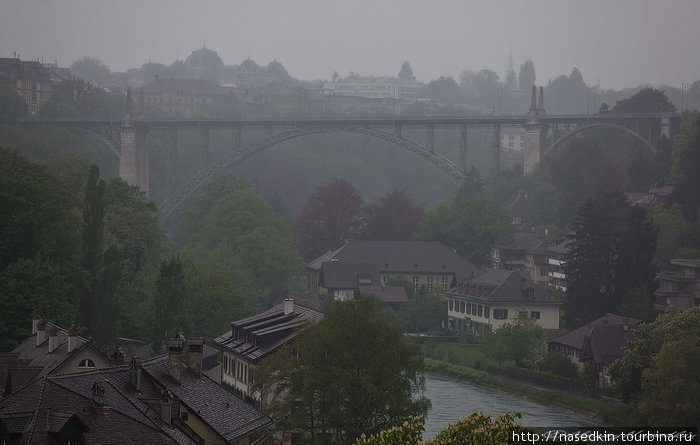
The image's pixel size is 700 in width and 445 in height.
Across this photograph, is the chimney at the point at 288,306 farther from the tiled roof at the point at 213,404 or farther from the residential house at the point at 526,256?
the residential house at the point at 526,256

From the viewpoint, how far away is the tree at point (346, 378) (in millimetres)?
38344

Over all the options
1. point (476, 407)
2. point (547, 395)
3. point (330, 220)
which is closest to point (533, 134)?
point (330, 220)

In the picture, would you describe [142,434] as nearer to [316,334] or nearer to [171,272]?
[316,334]

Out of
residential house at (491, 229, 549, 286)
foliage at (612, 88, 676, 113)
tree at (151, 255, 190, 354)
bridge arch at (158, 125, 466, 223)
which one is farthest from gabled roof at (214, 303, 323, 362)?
foliage at (612, 88, 676, 113)

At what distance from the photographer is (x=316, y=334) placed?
4000 centimetres

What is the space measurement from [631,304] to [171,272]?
24946mm

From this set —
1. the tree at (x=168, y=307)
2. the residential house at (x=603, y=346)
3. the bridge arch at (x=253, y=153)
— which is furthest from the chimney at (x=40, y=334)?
Answer: the bridge arch at (x=253, y=153)

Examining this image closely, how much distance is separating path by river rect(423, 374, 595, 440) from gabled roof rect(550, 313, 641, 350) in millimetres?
4893

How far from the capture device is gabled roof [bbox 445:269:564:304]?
77.6 meters

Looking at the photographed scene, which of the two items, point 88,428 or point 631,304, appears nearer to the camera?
point 88,428

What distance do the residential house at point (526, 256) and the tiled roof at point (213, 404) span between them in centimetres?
5680

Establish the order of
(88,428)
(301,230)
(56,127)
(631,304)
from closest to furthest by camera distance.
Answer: (88,428) → (631,304) → (301,230) → (56,127)

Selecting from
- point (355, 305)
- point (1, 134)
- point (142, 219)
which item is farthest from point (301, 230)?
point (355, 305)

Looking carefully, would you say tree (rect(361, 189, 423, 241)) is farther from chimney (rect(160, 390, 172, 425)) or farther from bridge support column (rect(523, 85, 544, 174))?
chimney (rect(160, 390, 172, 425))
